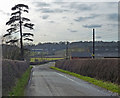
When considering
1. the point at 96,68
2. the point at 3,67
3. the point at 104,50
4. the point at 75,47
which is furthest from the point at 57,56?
the point at 3,67

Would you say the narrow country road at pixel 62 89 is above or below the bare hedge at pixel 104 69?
below

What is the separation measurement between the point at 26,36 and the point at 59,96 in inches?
1351

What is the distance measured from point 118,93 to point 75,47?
3322 inches

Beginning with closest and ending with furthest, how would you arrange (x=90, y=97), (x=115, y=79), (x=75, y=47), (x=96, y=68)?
1. (x=90, y=97)
2. (x=115, y=79)
3. (x=96, y=68)
4. (x=75, y=47)

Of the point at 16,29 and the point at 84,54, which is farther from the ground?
the point at 16,29

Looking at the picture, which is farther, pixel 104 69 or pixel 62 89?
pixel 104 69

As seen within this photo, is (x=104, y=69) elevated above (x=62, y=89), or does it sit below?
above

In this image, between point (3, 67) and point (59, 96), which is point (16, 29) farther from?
point (59, 96)

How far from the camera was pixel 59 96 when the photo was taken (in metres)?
10.9

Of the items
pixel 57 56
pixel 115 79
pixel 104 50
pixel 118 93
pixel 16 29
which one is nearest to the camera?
pixel 118 93

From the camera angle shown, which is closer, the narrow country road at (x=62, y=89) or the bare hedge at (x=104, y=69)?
the narrow country road at (x=62, y=89)

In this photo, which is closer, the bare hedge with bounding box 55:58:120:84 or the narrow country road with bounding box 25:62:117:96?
the narrow country road with bounding box 25:62:117:96

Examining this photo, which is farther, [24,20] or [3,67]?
[24,20]

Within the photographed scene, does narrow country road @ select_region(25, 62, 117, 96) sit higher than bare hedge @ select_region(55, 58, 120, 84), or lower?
lower
